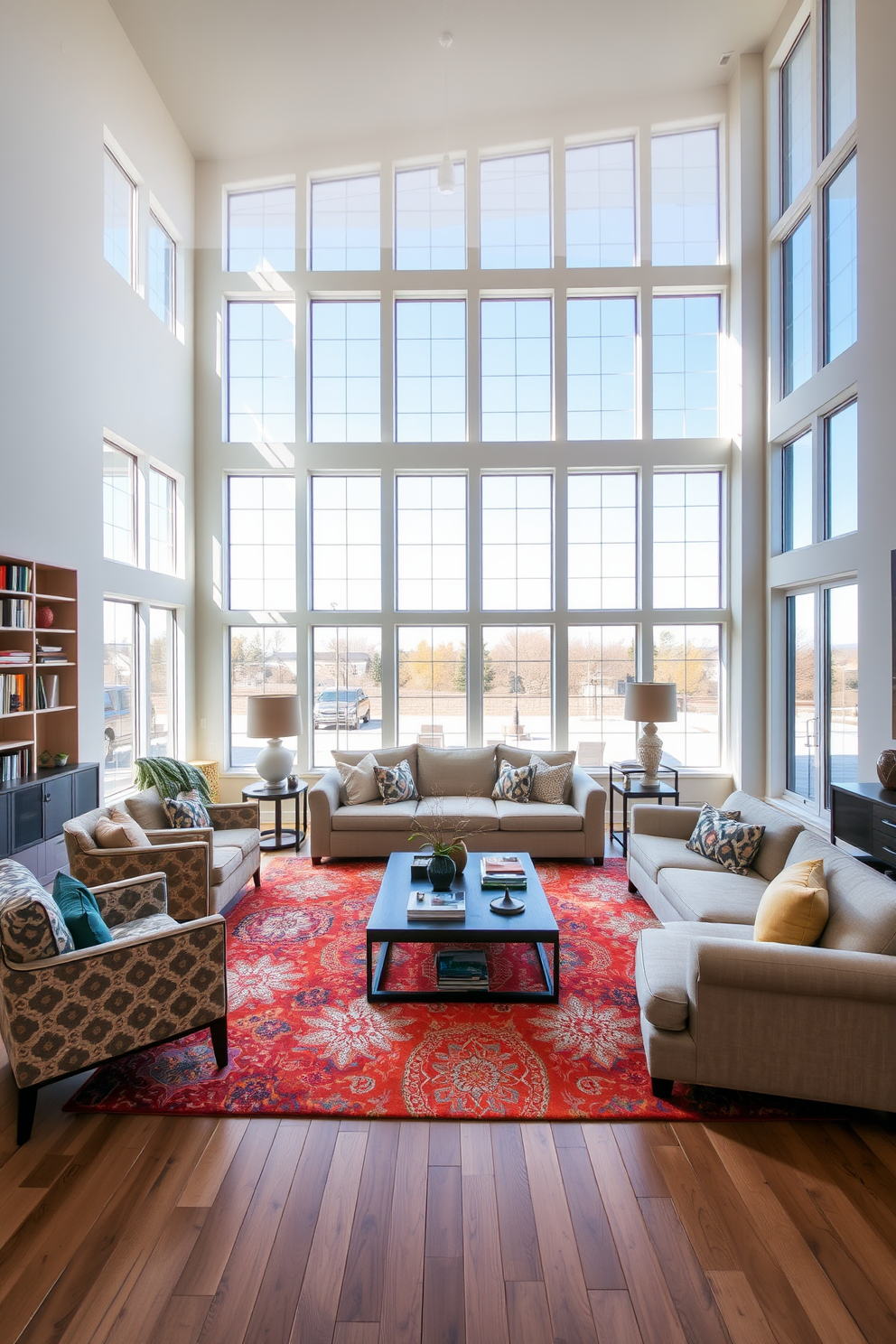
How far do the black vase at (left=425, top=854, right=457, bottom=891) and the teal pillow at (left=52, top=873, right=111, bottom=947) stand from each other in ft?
5.60

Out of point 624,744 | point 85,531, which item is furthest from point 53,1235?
point 624,744

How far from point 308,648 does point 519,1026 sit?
4738 millimetres

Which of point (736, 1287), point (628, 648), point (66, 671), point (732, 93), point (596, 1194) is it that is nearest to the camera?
point (736, 1287)

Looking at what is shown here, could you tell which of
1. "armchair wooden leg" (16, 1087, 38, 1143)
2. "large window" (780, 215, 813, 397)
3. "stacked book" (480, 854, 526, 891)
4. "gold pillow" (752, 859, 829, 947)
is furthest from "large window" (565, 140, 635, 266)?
"armchair wooden leg" (16, 1087, 38, 1143)

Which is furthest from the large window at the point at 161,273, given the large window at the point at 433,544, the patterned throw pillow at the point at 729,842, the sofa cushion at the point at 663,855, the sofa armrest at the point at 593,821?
the patterned throw pillow at the point at 729,842

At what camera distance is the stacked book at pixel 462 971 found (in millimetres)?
3439

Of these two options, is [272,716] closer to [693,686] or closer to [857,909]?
[693,686]

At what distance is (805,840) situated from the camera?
3.60m

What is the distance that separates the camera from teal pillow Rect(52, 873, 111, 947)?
2.64 m

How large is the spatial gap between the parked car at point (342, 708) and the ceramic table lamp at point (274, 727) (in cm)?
111

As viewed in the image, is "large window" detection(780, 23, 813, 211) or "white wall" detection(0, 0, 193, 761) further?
"large window" detection(780, 23, 813, 211)

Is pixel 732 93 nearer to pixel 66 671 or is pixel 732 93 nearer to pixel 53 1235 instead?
pixel 66 671

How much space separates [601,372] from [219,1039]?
6.78 m

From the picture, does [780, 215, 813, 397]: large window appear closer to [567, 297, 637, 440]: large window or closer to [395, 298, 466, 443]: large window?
[567, 297, 637, 440]: large window
